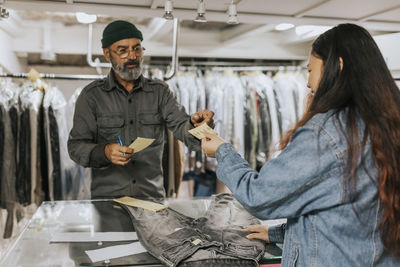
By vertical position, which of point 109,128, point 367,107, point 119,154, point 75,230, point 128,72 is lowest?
point 75,230

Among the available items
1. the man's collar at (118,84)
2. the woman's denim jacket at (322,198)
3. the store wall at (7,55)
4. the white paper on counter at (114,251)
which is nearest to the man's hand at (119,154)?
the man's collar at (118,84)

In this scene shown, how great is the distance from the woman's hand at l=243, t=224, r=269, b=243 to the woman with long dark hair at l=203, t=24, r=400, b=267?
312 millimetres

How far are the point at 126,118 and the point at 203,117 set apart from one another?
0.57m

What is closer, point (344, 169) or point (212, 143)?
point (344, 169)

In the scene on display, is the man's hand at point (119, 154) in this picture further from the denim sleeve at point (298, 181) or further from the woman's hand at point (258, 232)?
the denim sleeve at point (298, 181)

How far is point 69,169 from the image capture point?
3.36m

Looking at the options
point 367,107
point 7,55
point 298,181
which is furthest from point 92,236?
point 7,55

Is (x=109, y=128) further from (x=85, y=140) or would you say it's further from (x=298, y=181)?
(x=298, y=181)

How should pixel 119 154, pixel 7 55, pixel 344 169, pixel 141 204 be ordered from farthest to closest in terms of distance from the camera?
pixel 7 55
pixel 119 154
pixel 141 204
pixel 344 169

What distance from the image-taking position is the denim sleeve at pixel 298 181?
1102 millimetres

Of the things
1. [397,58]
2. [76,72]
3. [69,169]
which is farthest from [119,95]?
[76,72]

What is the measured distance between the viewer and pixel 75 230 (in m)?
1.72

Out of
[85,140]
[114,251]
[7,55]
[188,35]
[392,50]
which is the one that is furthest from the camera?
[188,35]

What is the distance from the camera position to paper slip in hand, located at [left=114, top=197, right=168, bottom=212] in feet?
6.19
